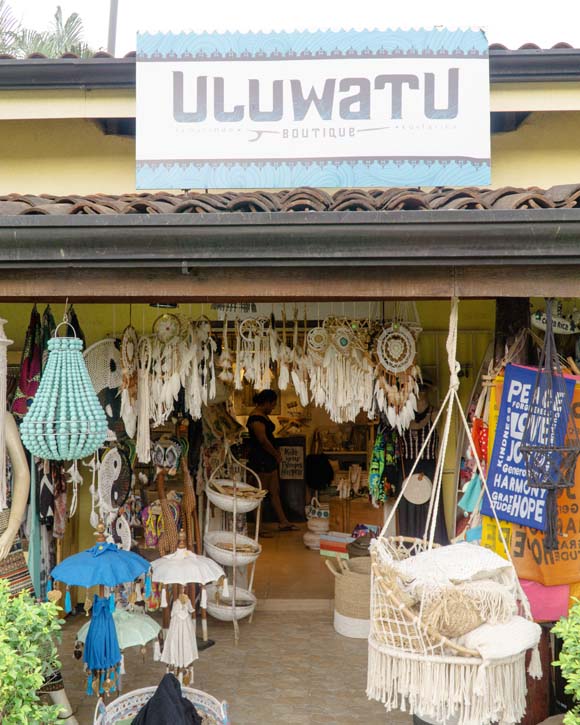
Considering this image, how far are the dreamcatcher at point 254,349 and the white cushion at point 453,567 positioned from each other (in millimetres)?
1819

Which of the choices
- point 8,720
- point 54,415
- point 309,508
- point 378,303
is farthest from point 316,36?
point 309,508

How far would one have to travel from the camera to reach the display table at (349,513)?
341 inches

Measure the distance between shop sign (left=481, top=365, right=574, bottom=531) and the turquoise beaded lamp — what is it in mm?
2112

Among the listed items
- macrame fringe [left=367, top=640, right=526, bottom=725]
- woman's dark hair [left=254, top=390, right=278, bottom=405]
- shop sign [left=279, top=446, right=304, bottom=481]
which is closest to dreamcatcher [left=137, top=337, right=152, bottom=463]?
macrame fringe [left=367, top=640, right=526, bottom=725]

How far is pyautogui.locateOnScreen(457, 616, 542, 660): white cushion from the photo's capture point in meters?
3.11

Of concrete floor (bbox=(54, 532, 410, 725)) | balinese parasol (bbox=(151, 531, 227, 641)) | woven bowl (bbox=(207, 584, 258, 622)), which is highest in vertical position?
balinese parasol (bbox=(151, 531, 227, 641))

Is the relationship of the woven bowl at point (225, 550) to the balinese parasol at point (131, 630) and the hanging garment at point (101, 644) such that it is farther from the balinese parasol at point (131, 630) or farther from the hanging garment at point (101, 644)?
the hanging garment at point (101, 644)

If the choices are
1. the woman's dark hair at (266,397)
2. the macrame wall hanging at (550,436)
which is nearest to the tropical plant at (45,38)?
the woman's dark hair at (266,397)

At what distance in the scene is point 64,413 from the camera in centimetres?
357

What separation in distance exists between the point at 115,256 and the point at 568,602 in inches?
116

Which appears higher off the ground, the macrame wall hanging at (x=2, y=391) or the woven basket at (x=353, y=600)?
the macrame wall hanging at (x=2, y=391)

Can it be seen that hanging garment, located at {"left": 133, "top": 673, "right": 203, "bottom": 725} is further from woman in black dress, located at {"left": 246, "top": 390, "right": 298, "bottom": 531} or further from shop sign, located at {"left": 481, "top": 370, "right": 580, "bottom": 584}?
woman in black dress, located at {"left": 246, "top": 390, "right": 298, "bottom": 531}

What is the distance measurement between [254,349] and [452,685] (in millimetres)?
2486

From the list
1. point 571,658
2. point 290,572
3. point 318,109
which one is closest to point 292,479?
point 290,572
